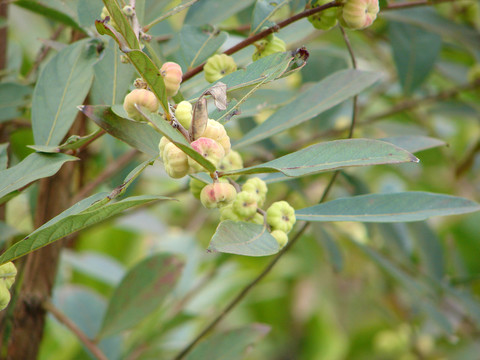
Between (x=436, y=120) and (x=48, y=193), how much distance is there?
1.27 meters

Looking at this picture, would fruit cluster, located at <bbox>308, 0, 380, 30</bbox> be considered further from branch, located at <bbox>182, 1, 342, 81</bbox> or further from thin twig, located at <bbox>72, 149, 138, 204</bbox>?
thin twig, located at <bbox>72, 149, 138, 204</bbox>

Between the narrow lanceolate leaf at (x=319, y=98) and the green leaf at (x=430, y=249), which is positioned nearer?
the narrow lanceolate leaf at (x=319, y=98)

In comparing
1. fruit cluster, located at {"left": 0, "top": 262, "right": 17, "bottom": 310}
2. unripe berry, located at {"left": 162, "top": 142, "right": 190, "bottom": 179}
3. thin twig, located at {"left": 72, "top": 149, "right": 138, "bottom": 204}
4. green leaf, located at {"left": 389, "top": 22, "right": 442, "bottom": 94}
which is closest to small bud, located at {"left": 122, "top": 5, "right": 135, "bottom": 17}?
unripe berry, located at {"left": 162, "top": 142, "right": 190, "bottom": 179}

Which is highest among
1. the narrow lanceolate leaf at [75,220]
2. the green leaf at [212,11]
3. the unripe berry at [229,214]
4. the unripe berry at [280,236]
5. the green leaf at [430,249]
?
the narrow lanceolate leaf at [75,220]

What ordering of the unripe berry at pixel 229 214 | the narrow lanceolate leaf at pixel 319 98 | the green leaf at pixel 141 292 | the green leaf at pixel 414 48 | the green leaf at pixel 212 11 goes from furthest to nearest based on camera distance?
the green leaf at pixel 414 48 → the green leaf at pixel 141 292 → the green leaf at pixel 212 11 → the narrow lanceolate leaf at pixel 319 98 → the unripe berry at pixel 229 214

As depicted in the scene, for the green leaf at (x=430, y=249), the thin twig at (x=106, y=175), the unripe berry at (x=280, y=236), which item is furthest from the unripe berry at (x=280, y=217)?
the green leaf at (x=430, y=249)

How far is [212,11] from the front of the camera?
2.23 feet

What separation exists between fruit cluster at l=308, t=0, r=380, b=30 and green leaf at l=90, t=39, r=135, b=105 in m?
0.20

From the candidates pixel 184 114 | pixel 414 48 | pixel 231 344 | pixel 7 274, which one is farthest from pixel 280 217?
pixel 414 48

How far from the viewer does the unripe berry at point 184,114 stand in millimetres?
390

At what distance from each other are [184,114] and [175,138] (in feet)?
0.20

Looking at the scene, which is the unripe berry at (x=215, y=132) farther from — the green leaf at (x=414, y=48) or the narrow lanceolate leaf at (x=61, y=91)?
the green leaf at (x=414, y=48)

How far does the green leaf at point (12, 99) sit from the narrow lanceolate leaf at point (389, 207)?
14.8 inches

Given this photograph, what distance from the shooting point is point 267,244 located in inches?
15.6
